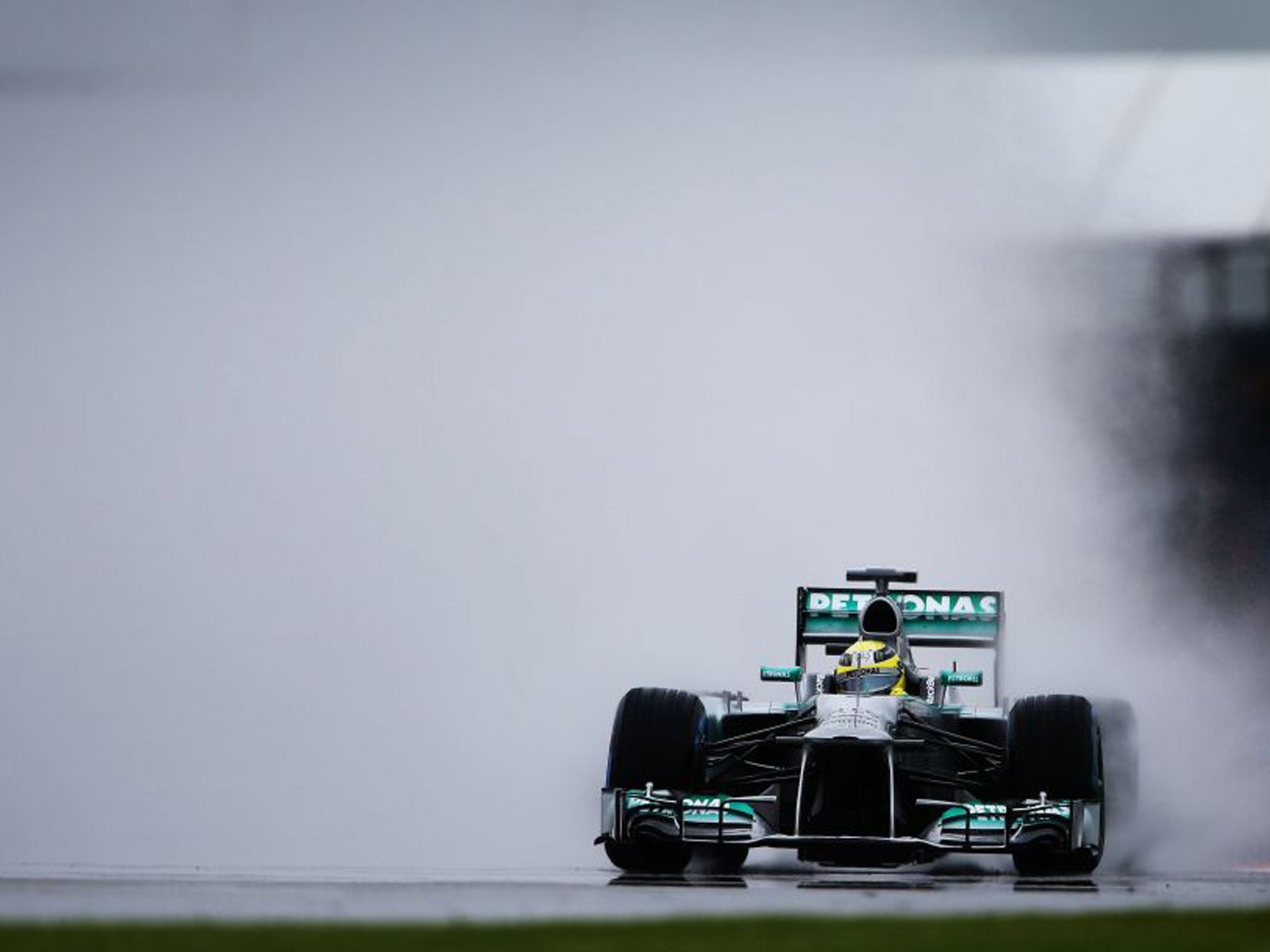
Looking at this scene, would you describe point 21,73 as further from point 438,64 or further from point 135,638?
point 135,638

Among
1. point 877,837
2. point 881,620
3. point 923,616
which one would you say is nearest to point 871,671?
point 881,620

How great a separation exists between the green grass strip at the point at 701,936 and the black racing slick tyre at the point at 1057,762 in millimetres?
4497

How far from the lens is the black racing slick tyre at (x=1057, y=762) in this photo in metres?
12.0

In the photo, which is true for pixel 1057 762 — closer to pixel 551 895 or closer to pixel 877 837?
pixel 877 837

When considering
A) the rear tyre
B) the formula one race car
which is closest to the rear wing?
the formula one race car

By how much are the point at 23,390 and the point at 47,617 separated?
2.11 meters

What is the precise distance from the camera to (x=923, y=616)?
1455 centimetres

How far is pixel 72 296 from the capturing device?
21.1 m

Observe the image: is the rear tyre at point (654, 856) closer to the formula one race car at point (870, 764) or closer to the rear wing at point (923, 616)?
the formula one race car at point (870, 764)

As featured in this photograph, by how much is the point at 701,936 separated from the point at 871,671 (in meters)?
6.35

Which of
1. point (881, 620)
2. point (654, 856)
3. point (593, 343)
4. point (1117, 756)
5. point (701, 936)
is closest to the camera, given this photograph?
point (701, 936)

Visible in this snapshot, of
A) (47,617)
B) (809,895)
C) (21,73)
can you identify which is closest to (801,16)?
(21,73)

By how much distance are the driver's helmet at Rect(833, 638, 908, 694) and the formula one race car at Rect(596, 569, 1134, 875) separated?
1cm

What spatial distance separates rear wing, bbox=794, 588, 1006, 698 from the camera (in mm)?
14484
